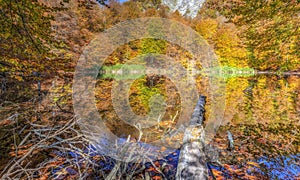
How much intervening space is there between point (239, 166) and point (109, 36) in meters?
16.7

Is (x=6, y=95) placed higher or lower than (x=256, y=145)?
higher

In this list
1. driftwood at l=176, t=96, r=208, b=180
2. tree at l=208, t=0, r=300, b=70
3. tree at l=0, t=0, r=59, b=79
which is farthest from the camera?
tree at l=0, t=0, r=59, b=79

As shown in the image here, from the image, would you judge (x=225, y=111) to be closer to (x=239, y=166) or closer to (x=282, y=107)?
(x=282, y=107)

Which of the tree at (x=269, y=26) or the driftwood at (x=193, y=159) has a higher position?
the tree at (x=269, y=26)

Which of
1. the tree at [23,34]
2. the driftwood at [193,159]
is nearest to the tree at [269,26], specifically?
the driftwood at [193,159]

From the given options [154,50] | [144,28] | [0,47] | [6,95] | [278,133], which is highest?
[144,28]

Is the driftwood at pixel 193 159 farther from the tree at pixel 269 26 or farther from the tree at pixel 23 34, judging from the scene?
the tree at pixel 23 34

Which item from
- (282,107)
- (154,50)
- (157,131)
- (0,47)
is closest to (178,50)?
(154,50)

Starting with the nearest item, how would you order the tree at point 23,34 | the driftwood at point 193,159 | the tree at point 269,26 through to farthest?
the driftwood at point 193,159 → the tree at point 269,26 → the tree at point 23,34

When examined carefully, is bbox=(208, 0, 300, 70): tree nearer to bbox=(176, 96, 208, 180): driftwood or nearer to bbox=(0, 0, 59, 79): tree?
bbox=(176, 96, 208, 180): driftwood

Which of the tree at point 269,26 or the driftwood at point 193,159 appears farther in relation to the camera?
the tree at point 269,26

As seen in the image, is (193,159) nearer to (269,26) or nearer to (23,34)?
(269,26)

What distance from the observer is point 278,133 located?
459 cm

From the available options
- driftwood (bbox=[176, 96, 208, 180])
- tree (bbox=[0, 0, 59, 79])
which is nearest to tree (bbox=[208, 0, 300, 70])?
driftwood (bbox=[176, 96, 208, 180])
